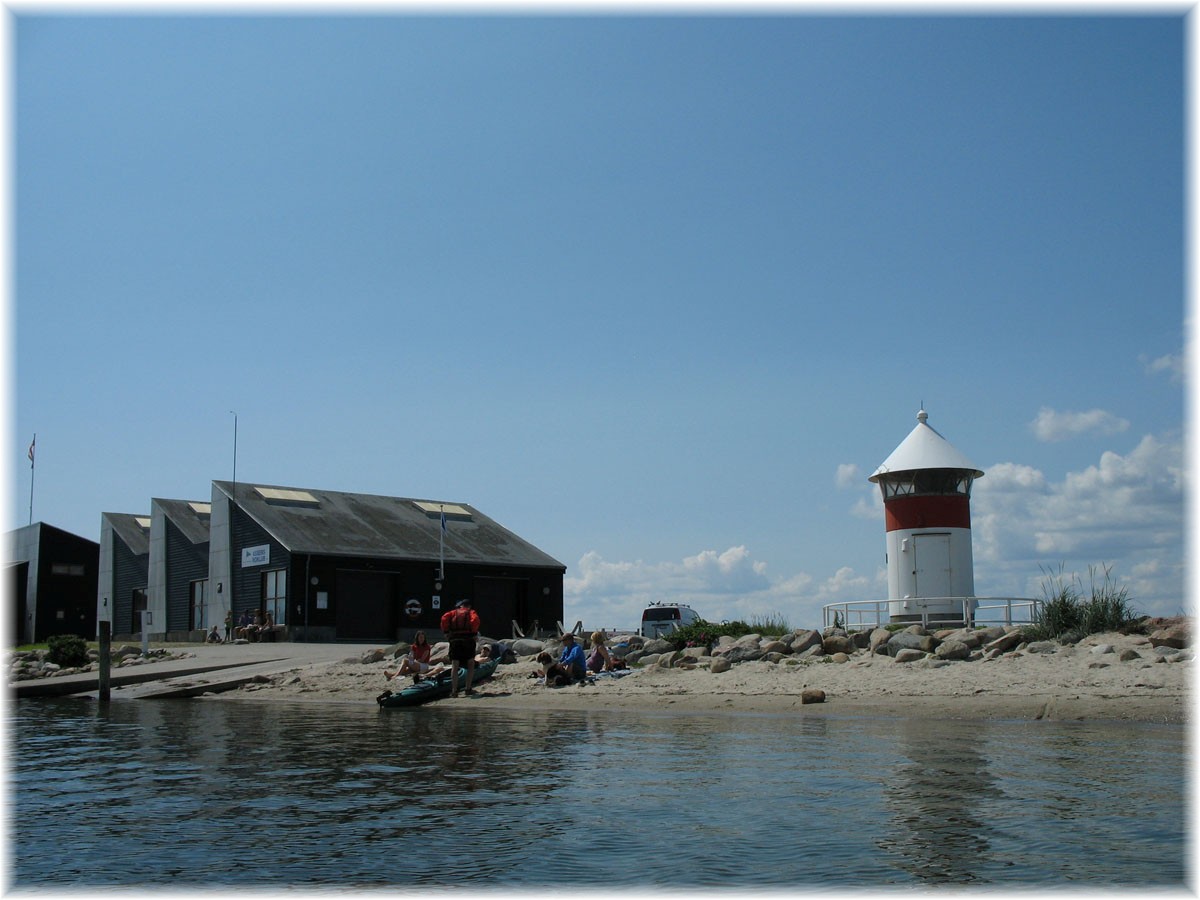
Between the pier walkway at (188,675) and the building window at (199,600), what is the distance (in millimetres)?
13323

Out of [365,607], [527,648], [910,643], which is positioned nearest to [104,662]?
[527,648]

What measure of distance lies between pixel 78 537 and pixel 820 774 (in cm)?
5947

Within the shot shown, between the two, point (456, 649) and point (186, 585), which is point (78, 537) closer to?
point (186, 585)

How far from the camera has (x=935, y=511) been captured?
30172 millimetres

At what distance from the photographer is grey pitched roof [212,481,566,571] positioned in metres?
43.9

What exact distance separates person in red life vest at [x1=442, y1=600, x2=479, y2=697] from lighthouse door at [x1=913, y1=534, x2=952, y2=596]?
12.9 metres

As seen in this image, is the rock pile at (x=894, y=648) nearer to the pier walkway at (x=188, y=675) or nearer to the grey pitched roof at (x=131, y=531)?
the pier walkway at (x=188, y=675)

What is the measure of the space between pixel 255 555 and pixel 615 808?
37058 millimetres

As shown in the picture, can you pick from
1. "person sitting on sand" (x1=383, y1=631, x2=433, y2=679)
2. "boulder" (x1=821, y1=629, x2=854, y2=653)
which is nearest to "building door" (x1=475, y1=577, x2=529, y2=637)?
"person sitting on sand" (x1=383, y1=631, x2=433, y2=679)

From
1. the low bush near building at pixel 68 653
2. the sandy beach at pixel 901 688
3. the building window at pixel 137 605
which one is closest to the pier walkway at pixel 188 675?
the low bush near building at pixel 68 653

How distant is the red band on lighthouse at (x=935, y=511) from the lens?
3014cm

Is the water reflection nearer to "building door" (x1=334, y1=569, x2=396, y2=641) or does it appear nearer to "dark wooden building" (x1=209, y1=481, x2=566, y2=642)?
"dark wooden building" (x1=209, y1=481, x2=566, y2=642)

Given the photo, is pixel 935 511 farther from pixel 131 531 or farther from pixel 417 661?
pixel 131 531

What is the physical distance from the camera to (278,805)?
32.0ft
